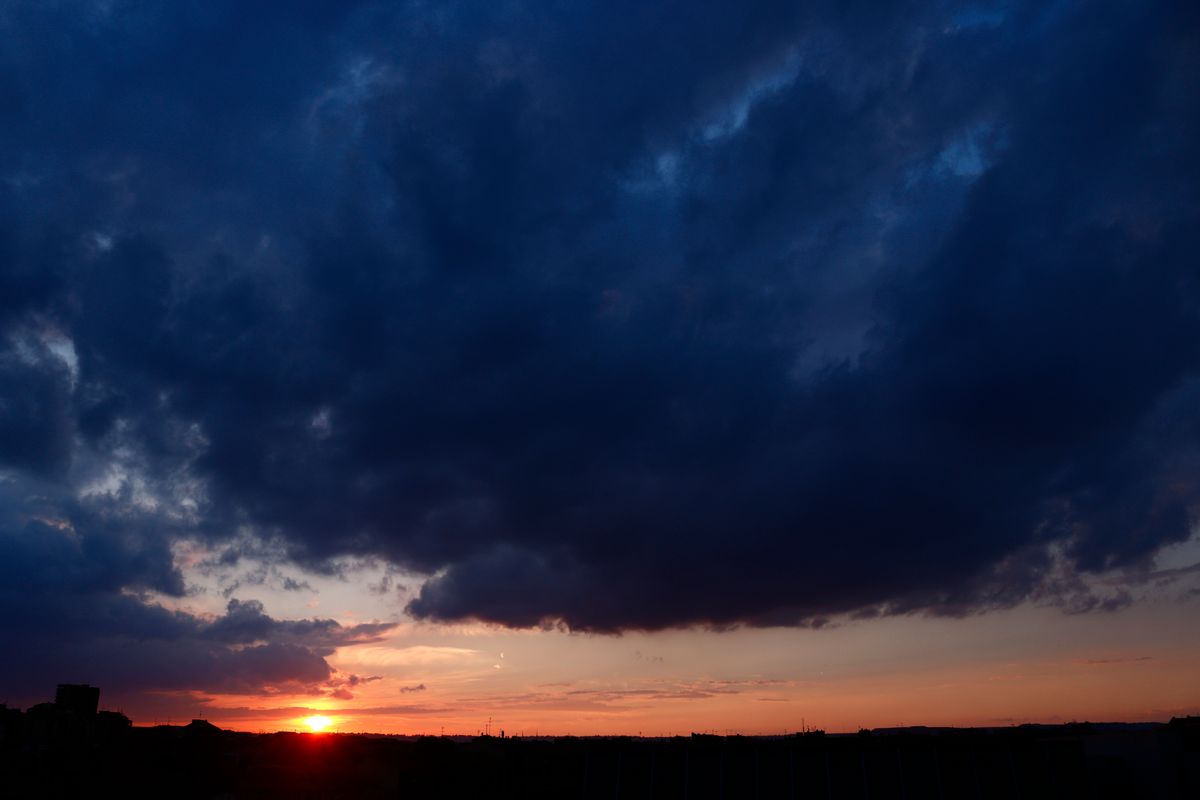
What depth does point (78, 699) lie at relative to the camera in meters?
45.2

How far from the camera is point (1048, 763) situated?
143 feet

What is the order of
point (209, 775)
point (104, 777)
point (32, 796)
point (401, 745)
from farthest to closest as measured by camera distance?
point (401, 745) < point (209, 775) < point (104, 777) < point (32, 796)

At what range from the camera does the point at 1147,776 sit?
57.8 m

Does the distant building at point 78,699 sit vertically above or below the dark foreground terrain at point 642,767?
above

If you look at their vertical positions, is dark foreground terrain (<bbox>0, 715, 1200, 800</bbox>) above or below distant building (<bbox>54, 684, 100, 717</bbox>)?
below

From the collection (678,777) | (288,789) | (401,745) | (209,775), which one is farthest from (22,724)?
(678,777)

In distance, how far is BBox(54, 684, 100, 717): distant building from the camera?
146 feet

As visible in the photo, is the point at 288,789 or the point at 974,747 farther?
the point at 288,789

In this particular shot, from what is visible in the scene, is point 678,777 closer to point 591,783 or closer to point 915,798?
point 591,783

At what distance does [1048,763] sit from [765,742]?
15723 millimetres

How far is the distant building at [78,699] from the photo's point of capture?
44541 mm

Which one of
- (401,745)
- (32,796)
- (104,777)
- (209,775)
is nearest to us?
(32,796)

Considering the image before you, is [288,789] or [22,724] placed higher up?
[22,724]

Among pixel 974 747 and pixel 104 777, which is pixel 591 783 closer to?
pixel 974 747
